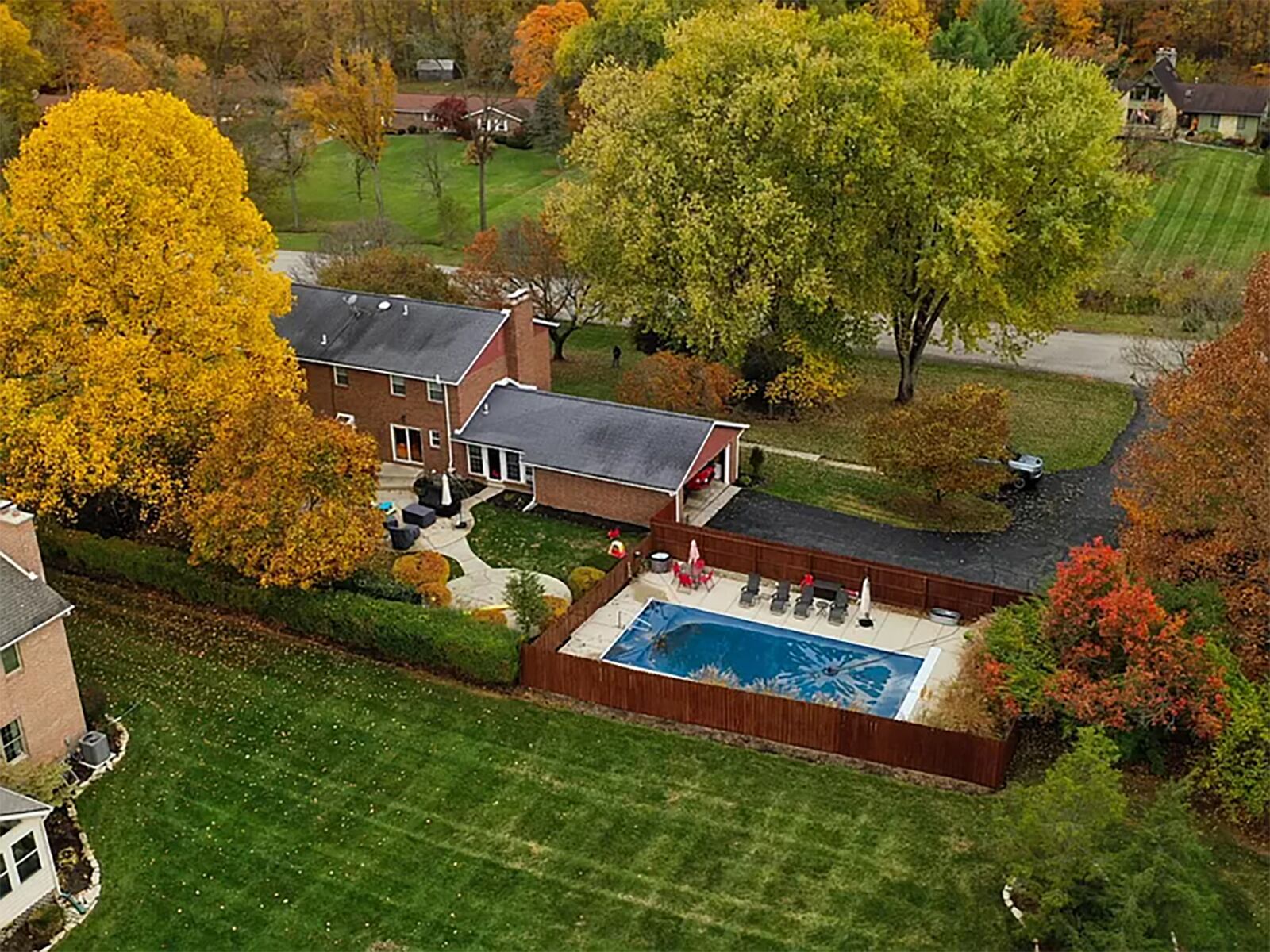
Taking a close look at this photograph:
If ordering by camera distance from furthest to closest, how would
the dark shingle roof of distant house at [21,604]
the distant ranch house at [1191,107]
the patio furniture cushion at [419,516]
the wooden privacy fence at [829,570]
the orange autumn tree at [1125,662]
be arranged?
1. the distant ranch house at [1191,107]
2. the patio furniture cushion at [419,516]
3. the wooden privacy fence at [829,570]
4. the dark shingle roof of distant house at [21,604]
5. the orange autumn tree at [1125,662]

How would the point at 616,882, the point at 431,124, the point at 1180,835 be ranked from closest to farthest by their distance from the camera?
the point at 1180,835
the point at 616,882
the point at 431,124

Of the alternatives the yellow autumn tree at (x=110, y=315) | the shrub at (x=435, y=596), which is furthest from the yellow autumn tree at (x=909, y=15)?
the shrub at (x=435, y=596)

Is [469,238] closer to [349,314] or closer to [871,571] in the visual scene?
[349,314]

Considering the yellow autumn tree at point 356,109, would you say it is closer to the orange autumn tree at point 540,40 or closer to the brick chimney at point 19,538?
the orange autumn tree at point 540,40

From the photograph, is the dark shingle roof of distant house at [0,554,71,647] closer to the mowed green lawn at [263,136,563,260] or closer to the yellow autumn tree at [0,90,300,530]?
the yellow autumn tree at [0,90,300,530]

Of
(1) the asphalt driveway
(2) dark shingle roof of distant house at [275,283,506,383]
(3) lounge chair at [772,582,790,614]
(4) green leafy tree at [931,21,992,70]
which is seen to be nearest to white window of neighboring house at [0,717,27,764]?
(2) dark shingle roof of distant house at [275,283,506,383]

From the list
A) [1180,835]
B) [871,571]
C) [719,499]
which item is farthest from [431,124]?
[1180,835]
